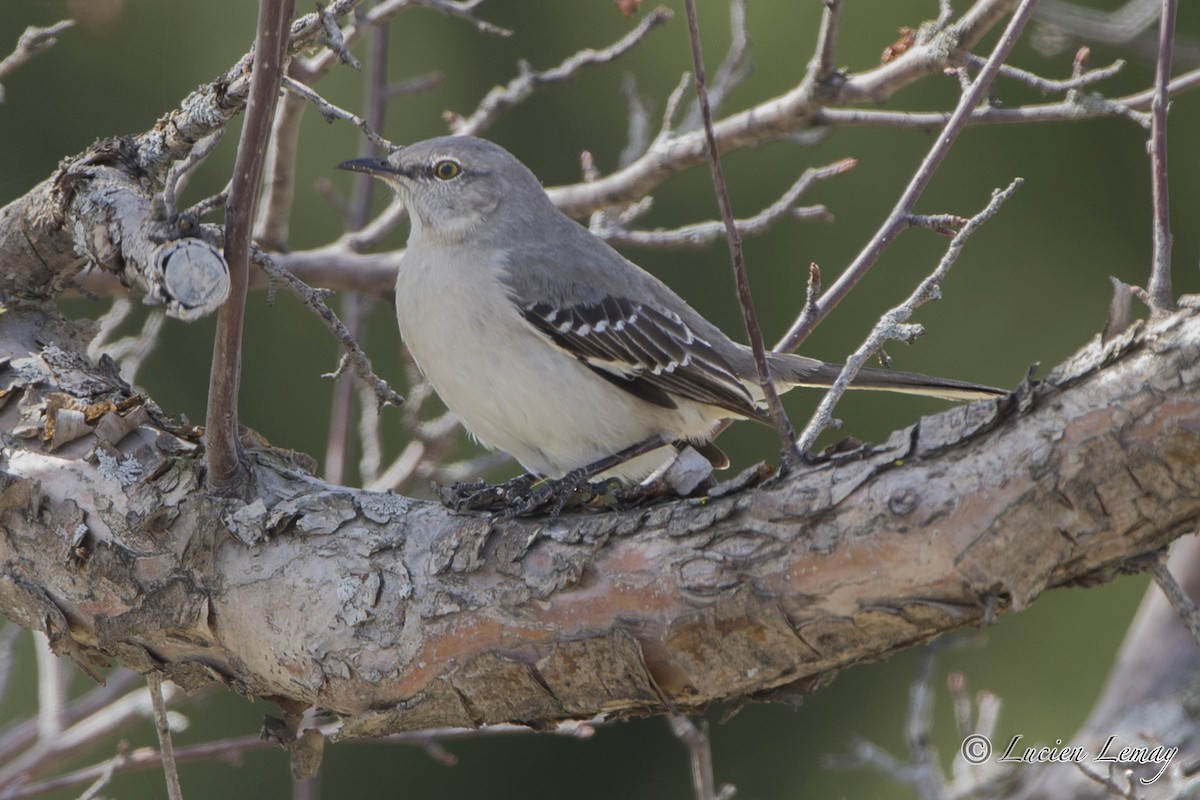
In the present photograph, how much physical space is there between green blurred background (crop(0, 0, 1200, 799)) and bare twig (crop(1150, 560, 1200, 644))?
467 centimetres

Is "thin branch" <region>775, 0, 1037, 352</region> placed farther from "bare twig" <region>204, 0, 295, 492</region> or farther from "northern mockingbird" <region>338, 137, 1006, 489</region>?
"bare twig" <region>204, 0, 295, 492</region>

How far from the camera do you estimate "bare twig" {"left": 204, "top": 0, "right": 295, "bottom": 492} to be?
2.15 meters

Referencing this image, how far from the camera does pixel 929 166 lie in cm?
276

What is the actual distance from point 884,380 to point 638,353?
2.63 ft

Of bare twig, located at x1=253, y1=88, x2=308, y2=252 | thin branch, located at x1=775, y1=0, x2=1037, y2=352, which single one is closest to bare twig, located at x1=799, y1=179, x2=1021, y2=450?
thin branch, located at x1=775, y1=0, x2=1037, y2=352

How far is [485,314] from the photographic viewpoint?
3781 millimetres

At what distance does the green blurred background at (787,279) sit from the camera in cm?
669

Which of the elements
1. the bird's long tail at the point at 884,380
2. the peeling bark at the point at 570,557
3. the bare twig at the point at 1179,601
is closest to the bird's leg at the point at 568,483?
the peeling bark at the point at 570,557

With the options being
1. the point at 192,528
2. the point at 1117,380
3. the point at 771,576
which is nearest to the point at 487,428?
the point at 192,528

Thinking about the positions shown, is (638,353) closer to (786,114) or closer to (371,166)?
(786,114)

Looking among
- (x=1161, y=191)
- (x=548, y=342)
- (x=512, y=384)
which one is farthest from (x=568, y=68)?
(x=1161, y=191)

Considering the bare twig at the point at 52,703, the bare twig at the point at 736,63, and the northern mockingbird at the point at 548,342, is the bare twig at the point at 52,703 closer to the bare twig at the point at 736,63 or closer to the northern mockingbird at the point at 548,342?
the northern mockingbird at the point at 548,342

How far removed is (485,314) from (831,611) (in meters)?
1.79

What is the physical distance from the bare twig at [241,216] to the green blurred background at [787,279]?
394 cm
